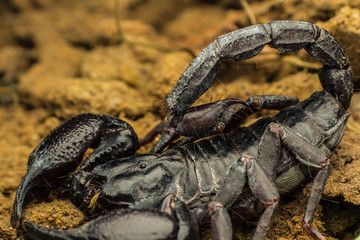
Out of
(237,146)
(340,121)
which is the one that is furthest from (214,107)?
(340,121)

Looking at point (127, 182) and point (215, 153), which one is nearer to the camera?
point (127, 182)

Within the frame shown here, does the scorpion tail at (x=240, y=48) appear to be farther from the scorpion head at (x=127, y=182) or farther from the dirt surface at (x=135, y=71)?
the scorpion head at (x=127, y=182)

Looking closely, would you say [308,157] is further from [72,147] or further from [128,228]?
[72,147]

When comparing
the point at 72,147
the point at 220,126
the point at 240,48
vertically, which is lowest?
the point at 220,126

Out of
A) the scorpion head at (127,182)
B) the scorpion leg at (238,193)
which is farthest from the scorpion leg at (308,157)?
the scorpion head at (127,182)

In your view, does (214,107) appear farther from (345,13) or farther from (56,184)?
(345,13)

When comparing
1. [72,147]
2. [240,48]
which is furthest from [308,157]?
[72,147]
